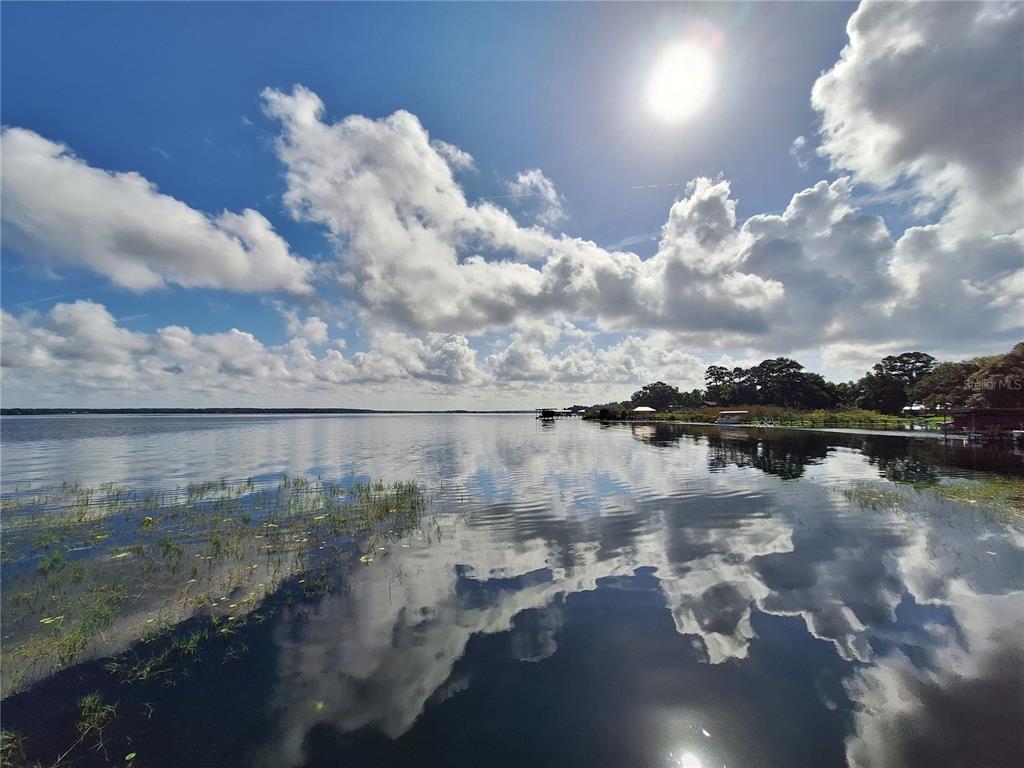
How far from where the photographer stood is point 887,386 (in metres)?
105

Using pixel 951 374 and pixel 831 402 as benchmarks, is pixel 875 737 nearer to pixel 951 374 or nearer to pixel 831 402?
pixel 951 374

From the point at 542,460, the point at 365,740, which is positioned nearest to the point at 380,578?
the point at 365,740

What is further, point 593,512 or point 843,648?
point 593,512

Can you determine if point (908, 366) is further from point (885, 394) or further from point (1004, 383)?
point (1004, 383)

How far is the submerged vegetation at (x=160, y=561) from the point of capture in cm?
858

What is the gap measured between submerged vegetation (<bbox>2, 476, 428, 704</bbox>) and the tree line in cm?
6905

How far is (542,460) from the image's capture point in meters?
38.9

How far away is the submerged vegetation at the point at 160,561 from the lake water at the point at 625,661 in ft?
3.46

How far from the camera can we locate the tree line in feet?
161

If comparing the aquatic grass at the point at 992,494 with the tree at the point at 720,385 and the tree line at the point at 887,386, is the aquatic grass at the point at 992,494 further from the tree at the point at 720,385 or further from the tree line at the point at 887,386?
the tree at the point at 720,385

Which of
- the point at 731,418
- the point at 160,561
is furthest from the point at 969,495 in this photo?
the point at 731,418

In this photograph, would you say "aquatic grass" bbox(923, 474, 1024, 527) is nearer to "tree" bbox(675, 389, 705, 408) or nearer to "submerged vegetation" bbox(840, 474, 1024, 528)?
"submerged vegetation" bbox(840, 474, 1024, 528)

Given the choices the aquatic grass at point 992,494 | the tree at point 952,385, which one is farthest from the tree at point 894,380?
the aquatic grass at point 992,494

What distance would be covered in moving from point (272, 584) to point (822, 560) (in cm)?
1675
